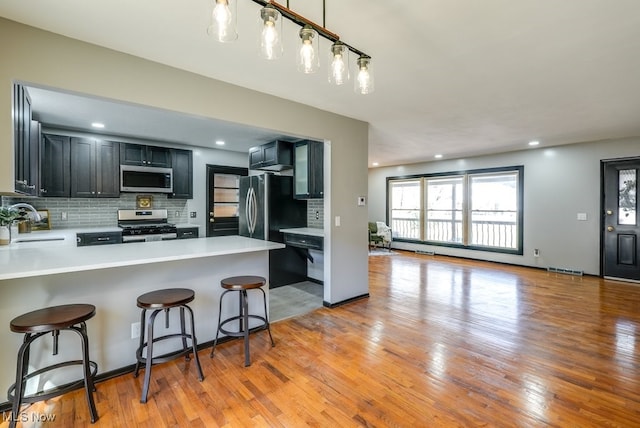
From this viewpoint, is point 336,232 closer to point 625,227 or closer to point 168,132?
point 168,132

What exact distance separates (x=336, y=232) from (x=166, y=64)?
2494 millimetres

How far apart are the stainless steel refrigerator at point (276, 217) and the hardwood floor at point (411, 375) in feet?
4.44

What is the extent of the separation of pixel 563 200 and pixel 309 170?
505 centimetres

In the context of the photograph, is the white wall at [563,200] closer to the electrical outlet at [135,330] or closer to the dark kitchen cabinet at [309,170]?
the dark kitchen cabinet at [309,170]

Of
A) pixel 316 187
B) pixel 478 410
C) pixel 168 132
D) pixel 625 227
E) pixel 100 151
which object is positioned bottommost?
pixel 478 410

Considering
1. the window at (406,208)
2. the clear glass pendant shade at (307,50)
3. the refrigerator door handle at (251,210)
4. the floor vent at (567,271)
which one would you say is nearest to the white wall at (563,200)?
the floor vent at (567,271)

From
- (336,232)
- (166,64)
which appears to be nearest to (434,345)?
(336,232)

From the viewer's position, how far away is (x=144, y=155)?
193 inches

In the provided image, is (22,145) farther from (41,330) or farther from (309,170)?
(309,170)

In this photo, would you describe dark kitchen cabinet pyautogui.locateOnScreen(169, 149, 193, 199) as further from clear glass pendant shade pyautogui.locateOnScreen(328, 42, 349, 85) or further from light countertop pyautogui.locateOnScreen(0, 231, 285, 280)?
clear glass pendant shade pyautogui.locateOnScreen(328, 42, 349, 85)

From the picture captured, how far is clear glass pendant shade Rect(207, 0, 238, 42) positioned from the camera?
1.19 metres

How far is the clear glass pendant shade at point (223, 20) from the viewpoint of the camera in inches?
46.8

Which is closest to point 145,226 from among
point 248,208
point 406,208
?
point 248,208

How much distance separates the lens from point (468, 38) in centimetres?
201
